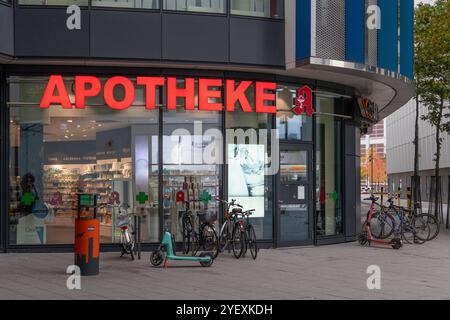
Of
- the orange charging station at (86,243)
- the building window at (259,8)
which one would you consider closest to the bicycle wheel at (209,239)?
the orange charging station at (86,243)

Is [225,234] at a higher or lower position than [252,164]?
lower

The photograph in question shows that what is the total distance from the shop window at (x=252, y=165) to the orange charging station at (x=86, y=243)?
15.6 feet

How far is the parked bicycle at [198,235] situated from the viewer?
14.1 m

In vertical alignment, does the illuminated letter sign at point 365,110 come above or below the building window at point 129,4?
below

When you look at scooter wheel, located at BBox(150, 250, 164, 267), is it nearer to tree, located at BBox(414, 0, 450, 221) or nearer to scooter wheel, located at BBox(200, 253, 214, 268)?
scooter wheel, located at BBox(200, 253, 214, 268)

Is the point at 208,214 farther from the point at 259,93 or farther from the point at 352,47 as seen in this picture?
the point at 352,47

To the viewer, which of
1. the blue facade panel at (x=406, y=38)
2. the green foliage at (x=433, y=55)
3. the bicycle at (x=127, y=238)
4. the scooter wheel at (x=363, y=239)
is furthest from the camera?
the green foliage at (x=433, y=55)

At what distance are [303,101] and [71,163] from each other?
5.61 metres

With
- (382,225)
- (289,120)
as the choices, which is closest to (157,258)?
(289,120)

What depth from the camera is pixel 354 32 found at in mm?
15898

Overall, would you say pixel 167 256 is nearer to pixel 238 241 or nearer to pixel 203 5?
pixel 238 241

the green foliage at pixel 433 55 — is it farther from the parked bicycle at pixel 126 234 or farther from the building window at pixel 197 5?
the parked bicycle at pixel 126 234
